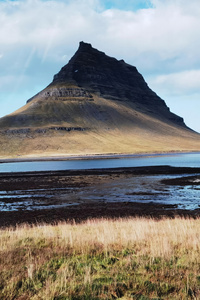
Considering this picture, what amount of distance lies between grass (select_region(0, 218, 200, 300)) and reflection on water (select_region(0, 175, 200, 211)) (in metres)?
17.7

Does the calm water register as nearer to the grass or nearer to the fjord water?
the grass

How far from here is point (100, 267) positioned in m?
8.82

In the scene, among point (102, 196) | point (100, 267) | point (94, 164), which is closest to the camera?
point (100, 267)

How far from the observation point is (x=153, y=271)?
27.3ft

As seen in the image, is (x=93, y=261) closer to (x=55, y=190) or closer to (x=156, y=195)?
(x=156, y=195)

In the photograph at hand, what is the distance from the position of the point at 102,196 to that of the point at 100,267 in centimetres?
2724

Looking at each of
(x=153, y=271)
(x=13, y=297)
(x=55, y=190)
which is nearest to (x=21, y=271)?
(x=13, y=297)

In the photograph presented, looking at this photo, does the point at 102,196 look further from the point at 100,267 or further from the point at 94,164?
the point at 94,164

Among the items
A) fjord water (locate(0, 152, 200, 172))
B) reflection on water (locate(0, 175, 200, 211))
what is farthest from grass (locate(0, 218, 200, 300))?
fjord water (locate(0, 152, 200, 172))

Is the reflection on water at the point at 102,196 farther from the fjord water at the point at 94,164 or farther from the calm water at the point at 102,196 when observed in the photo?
the fjord water at the point at 94,164

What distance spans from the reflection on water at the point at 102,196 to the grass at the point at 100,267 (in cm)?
1774

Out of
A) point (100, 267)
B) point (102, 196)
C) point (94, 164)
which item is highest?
point (100, 267)

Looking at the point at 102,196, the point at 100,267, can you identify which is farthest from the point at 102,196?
the point at 100,267

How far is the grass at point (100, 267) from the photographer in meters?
7.01
